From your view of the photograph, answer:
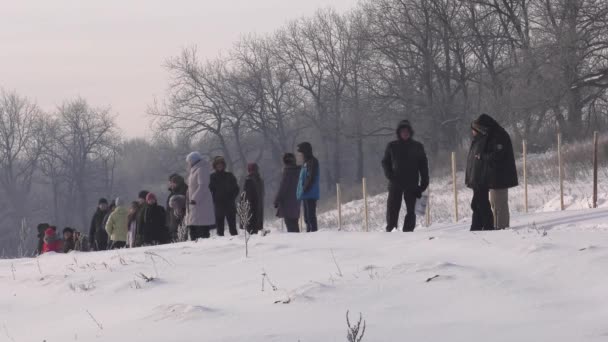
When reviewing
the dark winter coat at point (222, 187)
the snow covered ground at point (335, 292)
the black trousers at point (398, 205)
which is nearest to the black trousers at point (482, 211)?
the black trousers at point (398, 205)

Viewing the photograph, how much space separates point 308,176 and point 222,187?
1.54 m

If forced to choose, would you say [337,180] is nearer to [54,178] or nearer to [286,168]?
[54,178]

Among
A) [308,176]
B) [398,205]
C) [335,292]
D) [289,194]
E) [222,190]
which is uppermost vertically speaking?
[308,176]

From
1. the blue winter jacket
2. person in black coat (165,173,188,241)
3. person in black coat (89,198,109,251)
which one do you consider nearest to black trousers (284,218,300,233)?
the blue winter jacket

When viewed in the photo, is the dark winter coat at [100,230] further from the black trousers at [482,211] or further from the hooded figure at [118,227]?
the black trousers at [482,211]

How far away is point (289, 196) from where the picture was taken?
1503 cm

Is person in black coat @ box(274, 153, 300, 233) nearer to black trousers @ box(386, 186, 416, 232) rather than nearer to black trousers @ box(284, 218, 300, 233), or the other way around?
black trousers @ box(284, 218, 300, 233)

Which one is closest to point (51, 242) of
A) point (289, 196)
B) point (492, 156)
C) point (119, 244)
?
point (119, 244)

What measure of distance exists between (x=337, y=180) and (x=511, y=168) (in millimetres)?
48872

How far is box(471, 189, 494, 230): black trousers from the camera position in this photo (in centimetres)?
1115

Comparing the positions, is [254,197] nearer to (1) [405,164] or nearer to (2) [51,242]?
(1) [405,164]

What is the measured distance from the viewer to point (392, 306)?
5773mm

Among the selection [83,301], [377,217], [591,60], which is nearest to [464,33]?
[591,60]

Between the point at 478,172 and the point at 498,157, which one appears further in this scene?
the point at 478,172
